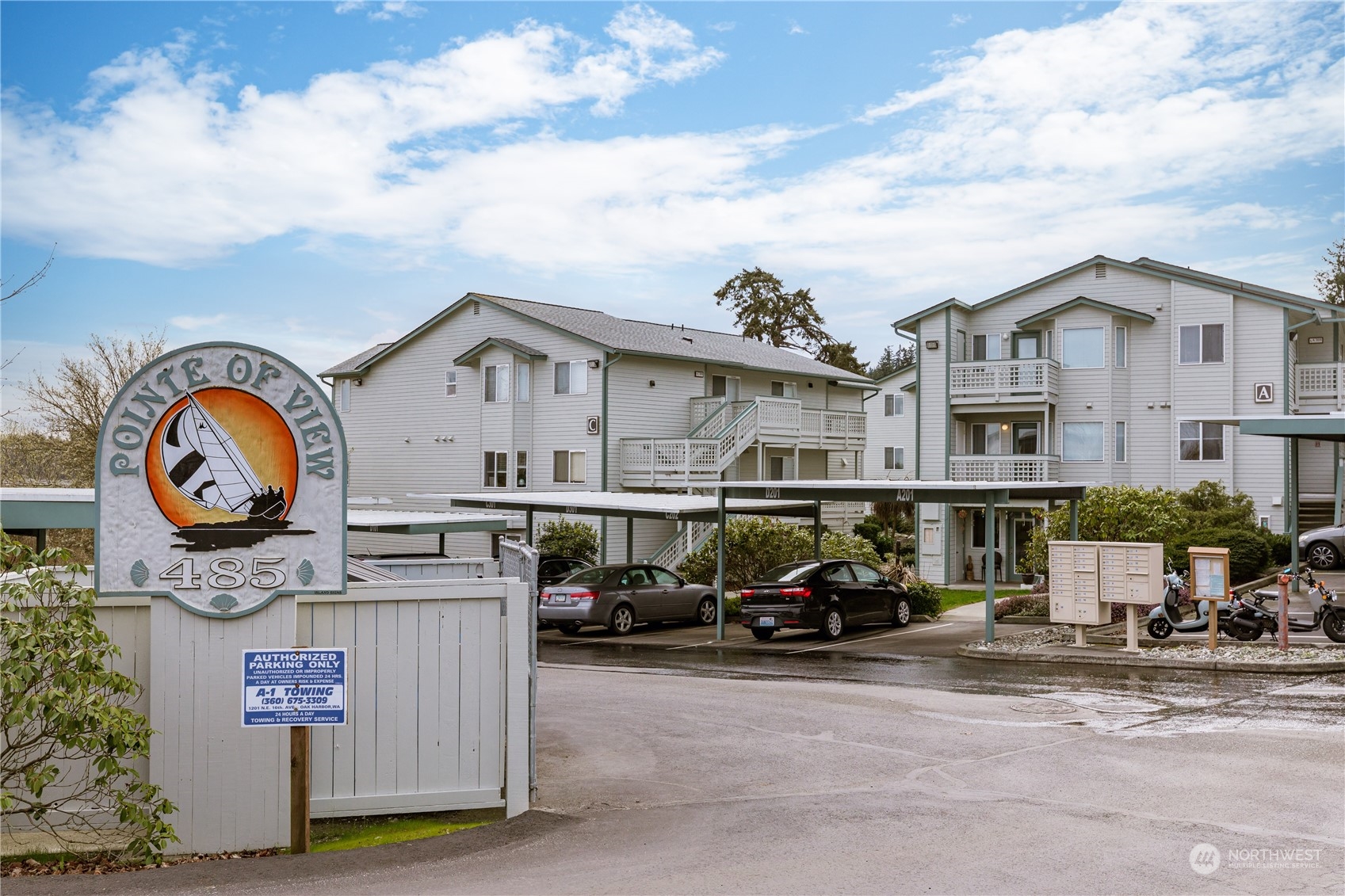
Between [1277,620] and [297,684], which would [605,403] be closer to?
[1277,620]

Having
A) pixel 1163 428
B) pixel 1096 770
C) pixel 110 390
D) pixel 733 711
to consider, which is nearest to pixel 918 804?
pixel 1096 770

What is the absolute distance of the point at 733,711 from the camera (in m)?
13.4

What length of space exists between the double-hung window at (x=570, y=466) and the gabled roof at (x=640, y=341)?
357 cm

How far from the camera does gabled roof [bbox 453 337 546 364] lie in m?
38.7

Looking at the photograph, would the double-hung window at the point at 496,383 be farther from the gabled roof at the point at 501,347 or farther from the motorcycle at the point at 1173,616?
the motorcycle at the point at 1173,616

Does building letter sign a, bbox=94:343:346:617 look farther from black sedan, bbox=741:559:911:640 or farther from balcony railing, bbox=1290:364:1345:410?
balcony railing, bbox=1290:364:1345:410

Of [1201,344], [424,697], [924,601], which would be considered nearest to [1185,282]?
[1201,344]

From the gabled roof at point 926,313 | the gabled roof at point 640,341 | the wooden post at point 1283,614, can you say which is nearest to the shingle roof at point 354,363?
the gabled roof at point 640,341

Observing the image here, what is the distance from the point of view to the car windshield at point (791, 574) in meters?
22.1

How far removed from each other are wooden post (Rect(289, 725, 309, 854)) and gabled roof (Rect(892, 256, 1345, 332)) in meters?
32.5

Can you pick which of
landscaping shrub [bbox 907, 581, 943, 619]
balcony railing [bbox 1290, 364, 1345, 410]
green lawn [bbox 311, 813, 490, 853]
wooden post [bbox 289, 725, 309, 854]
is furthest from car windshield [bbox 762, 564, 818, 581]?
balcony railing [bbox 1290, 364, 1345, 410]

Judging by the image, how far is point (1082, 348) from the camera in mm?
36906

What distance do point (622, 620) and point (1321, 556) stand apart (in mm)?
18096

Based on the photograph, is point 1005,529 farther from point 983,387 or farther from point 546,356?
point 546,356
